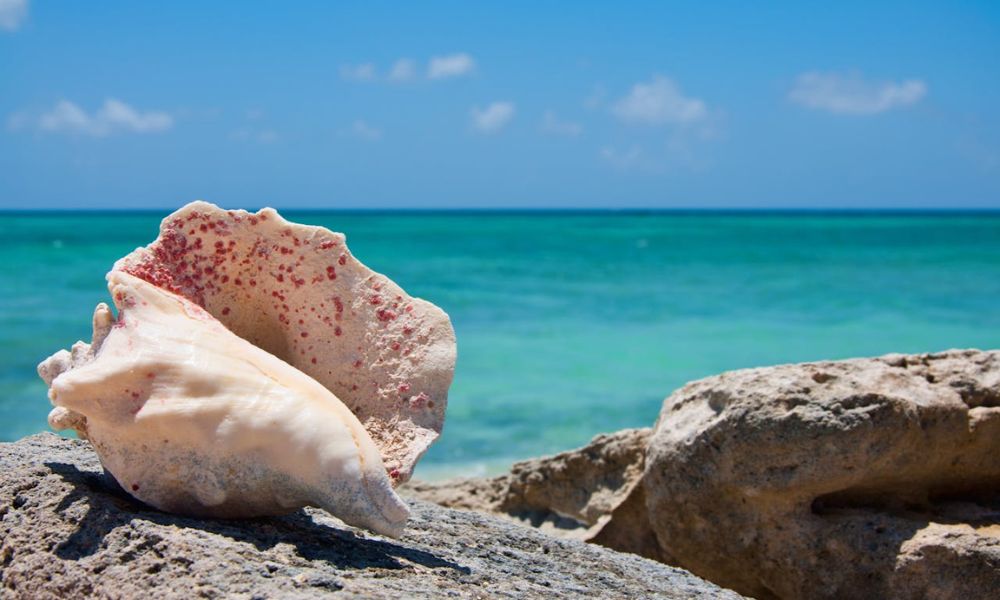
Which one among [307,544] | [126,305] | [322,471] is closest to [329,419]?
[322,471]

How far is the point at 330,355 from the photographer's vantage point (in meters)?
2.83

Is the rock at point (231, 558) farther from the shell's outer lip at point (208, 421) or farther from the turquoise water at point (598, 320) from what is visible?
the turquoise water at point (598, 320)

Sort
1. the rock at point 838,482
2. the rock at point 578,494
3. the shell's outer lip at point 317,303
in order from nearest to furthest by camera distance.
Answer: the shell's outer lip at point 317,303
the rock at point 838,482
the rock at point 578,494

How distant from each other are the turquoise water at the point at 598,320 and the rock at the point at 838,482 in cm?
393

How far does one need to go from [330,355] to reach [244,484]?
49 cm

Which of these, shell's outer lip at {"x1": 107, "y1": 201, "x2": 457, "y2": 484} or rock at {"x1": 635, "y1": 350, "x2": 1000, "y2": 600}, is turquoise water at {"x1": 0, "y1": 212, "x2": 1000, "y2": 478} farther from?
shell's outer lip at {"x1": 107, "y1": 201, "x2": 457, "y2": 484}

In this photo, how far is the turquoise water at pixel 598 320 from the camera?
365 inches

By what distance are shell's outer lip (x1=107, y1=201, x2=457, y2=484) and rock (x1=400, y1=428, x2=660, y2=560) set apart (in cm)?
173

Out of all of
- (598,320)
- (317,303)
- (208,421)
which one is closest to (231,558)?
(208,421)

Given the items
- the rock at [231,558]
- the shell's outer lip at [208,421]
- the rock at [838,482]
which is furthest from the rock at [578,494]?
the shell's outer lip at [208,421]

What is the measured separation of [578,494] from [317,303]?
206 cm

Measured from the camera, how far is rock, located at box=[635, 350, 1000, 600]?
349 cm

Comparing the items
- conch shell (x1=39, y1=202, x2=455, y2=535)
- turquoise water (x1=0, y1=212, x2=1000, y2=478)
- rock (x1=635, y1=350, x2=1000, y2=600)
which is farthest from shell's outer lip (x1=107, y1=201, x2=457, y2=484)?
turquoise water (x1=0, y1=212, x2=1000, y2=478)

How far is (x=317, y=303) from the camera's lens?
2834 millimetres
